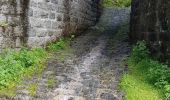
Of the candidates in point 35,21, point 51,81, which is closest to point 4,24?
point 35,21

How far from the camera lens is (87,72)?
24.6ft

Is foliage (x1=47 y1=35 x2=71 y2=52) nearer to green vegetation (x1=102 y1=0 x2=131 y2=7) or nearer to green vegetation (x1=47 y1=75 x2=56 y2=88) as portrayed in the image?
green vegetation (x1=47 y1=75 x2=56 y2=88)

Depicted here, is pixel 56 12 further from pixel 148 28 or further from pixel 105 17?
pixel 105 17

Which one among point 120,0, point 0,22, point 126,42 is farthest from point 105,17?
point 0,22

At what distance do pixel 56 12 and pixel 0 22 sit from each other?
2.48 meters

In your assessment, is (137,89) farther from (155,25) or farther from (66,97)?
(155,25)

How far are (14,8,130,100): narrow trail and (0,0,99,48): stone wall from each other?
2.09ft

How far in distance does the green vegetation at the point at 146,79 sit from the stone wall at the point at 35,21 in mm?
2339

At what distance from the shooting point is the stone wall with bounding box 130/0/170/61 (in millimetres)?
7656

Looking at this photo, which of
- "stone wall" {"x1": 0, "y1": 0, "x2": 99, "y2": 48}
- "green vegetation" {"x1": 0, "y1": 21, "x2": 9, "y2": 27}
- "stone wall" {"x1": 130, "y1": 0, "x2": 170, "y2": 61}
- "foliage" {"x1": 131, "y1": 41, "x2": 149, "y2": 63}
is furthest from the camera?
"foliage" {"x1": 131, "y1": 41, "x2": 149, "y2": 63}

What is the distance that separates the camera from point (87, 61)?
8305 mm

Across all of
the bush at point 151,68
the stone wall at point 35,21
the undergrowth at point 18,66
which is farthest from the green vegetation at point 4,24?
the bush at point 151,68

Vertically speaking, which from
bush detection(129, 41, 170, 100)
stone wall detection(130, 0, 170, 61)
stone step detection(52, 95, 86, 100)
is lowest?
stone step detection(52, 95, 86, 100)

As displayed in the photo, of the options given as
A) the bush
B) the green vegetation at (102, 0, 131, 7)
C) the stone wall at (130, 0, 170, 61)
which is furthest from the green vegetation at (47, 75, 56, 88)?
the green vegetation at (102, 0, 131, 7)
